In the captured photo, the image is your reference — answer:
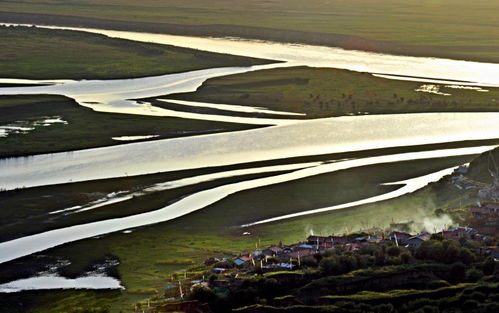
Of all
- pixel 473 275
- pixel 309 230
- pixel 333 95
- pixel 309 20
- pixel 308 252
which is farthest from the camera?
pixel 309 20

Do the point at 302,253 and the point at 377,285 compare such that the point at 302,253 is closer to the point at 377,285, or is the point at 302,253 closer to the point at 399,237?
the point at 399,237

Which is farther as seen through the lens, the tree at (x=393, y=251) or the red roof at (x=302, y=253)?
the red roof at (x=302, y=253)

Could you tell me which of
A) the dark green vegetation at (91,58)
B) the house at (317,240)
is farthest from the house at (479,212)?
the dark green vegetation at (91,58)

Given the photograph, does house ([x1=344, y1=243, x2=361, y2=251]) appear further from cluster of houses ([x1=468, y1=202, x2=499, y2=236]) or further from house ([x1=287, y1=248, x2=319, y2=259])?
cluster of houses ([x1=468, y1=202, x2=499, y2=236])

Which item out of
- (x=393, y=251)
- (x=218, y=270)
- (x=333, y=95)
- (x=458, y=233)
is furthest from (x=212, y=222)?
(x=333, y=95)

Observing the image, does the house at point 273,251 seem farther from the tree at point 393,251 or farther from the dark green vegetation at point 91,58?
the dark green vegetation at point 91,58

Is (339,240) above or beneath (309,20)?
beneath

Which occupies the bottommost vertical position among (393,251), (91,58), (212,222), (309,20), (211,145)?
(212,222)
